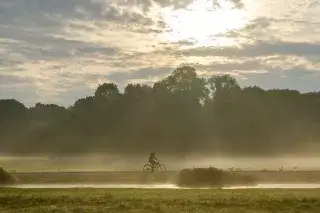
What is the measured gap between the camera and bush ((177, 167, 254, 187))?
1709 inches

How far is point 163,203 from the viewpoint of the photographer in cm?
2888

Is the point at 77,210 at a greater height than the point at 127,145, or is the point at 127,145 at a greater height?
the point at 127,145

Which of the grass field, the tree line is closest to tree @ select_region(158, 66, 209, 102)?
the tree line

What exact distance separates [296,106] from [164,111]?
29.1 meters

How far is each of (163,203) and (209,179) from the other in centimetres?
1539

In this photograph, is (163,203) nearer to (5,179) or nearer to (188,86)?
(5,179)

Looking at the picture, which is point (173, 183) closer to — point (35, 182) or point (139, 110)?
point (35, 182)

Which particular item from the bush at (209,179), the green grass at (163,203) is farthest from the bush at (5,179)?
the bush at (209,179)

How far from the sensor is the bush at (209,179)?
142 ft

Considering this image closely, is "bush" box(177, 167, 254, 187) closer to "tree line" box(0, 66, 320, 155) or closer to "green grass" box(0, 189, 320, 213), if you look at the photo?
"green grass" box(0, 189, 320, 213)

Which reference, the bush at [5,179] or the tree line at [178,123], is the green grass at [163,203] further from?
the tree line at [178,123]

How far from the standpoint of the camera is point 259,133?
109625 mm

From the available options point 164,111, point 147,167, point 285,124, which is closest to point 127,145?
point 164,111

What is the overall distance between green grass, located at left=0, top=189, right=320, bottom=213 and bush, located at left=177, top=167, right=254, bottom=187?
11.4 m
